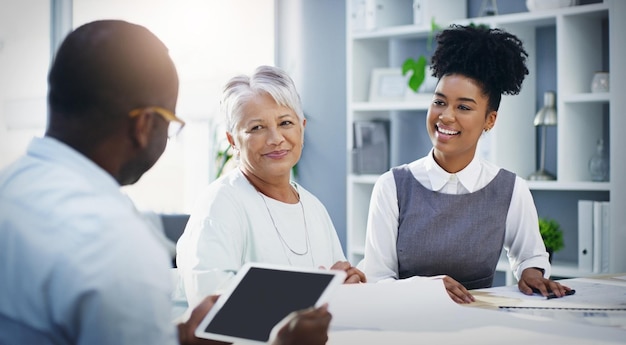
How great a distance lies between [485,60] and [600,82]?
1549 mm

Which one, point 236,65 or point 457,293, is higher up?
point 236,65

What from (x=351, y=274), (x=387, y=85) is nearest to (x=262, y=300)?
(x=351, y=274)

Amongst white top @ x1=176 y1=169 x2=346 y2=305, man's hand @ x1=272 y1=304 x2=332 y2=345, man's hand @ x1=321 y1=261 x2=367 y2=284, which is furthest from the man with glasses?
man's hand @ x1=321 y1=261 x2=367 y2=284

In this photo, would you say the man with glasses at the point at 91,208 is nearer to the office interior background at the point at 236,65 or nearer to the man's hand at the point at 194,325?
the man's hand at the point at 194,325

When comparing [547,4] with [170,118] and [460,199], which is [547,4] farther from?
[170,118]

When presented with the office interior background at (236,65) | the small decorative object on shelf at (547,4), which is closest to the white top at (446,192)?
the small decorative object on shelf at (547,4)

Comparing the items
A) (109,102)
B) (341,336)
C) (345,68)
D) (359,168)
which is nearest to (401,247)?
(341,336)

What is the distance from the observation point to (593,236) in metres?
3.61

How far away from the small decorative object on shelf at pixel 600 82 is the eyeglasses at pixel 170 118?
2963 mm

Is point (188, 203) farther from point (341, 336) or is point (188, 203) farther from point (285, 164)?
point (341, 336)

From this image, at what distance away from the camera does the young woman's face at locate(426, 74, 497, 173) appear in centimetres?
224

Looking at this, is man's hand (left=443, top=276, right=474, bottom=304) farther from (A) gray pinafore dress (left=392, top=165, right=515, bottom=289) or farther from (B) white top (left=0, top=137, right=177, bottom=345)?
(B) white top (left=0, top=137, right=177, bottom=345)

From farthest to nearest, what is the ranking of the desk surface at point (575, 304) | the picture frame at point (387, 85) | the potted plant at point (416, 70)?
the picture frame at point (387, 85)
the potted plant at point (416, 70)
the desk surface at point (575, 304)

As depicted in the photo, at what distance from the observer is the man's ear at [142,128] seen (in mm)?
944
